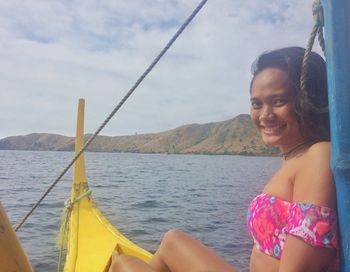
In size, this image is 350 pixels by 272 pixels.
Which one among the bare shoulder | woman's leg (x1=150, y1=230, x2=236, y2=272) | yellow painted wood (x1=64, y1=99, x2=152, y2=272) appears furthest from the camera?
yellow painted wood (x1=64, y1=99, x2=152, y2=272)

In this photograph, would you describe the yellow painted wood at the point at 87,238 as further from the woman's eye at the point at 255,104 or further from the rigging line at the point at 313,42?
the rigging line at the point at 313,42

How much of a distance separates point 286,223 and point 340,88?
61 centimetres

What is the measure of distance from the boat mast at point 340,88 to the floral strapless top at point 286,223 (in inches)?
3.3

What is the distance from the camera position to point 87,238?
5359 mm

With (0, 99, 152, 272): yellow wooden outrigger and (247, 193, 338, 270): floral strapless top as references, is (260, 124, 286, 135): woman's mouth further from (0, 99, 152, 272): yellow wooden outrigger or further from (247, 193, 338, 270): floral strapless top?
(0, 99, 152, 272): yellow wooden outrigger

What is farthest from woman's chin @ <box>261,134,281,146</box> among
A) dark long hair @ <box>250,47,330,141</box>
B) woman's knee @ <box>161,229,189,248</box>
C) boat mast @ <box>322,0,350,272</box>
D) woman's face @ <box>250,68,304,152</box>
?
woman's knee @ <box>161,229,189,248</box>

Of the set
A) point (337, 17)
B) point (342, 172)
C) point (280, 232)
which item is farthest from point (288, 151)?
point (337, 17)

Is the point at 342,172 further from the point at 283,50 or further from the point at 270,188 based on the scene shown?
the point at 283,50

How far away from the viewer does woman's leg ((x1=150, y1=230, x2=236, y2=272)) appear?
2332 millimetres

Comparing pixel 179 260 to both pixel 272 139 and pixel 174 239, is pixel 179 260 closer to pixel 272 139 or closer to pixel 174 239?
pixel 174 239

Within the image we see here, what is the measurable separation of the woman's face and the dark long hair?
0.03 metres

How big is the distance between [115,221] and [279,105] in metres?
11.5

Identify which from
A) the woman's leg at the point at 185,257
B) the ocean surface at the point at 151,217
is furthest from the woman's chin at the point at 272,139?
the ocean surface at the point at 151,217

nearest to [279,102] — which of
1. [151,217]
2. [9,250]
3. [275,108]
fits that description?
[275,108]
